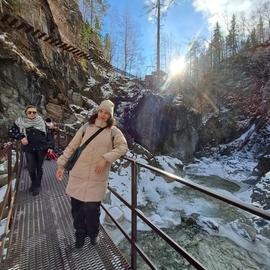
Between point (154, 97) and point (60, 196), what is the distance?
16.8m

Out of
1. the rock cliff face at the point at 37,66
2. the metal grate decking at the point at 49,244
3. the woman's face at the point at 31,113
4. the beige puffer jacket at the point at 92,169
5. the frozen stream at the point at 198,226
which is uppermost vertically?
the rock cliff face at the point at 37,66

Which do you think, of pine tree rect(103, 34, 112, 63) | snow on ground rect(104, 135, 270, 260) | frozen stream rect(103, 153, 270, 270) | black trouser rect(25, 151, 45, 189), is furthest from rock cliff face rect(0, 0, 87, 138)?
pine tree rect(103, 34, 112, 63)

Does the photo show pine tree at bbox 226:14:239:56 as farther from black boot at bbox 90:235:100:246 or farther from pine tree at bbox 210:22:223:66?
black boot at bbox 90:235:100:246

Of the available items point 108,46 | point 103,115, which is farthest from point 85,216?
point 108,46

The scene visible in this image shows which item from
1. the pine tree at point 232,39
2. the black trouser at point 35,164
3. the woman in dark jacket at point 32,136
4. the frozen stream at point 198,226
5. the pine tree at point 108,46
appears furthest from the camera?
the pine tree at point 232,39

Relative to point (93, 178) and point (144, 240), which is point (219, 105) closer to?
point (144, 240)

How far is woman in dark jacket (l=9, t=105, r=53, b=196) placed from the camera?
5.30 metres

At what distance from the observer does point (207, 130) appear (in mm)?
30766

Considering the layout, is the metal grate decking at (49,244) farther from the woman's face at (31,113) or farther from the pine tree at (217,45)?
the pine tree at (217,45)

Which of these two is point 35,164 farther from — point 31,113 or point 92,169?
point 92,169

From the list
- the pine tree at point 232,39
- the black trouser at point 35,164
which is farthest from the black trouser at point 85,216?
the pine tree at point 232,39

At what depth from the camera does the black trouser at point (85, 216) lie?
10.6ft

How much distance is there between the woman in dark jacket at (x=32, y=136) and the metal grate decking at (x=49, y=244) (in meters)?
0.80

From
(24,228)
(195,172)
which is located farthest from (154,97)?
(24,228)
